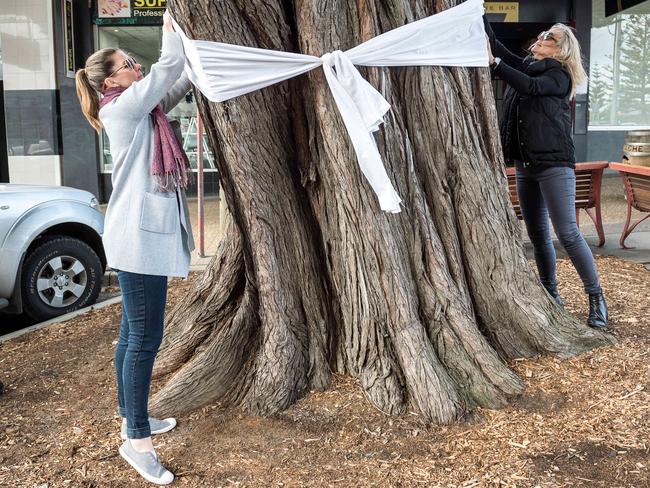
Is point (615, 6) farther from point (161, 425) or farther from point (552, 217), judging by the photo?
point (161, 425)

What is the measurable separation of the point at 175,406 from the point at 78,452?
0.52 meters

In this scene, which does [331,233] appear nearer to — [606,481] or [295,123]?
[295,123]

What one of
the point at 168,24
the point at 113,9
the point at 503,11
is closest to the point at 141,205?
the point at 168,24

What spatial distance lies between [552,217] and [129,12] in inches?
408

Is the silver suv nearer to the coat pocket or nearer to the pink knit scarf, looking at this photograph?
the pink knit scarf

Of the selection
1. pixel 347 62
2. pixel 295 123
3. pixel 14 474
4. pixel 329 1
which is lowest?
pixel 14 474

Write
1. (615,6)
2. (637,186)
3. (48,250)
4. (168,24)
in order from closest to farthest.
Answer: (168,24) → (48,250) → (637,186) → (615,6)

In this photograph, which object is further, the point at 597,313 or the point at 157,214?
the point at 597,313

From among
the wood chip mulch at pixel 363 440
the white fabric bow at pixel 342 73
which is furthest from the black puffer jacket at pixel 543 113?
the wood chip mulch at pixel 363 440

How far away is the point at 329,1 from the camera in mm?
3488

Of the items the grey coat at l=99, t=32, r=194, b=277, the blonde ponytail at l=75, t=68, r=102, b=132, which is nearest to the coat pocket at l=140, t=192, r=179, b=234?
the grey coat at l=99, t=32, r=194, b=277

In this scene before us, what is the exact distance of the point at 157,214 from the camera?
3020 mm

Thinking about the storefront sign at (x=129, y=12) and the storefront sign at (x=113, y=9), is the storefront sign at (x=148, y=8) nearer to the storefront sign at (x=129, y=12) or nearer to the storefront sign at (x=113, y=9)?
the storefront sign at (x=129, y=12)

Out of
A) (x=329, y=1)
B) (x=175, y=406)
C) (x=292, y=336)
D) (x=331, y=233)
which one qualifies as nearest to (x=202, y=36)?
(x=329, y=1)
